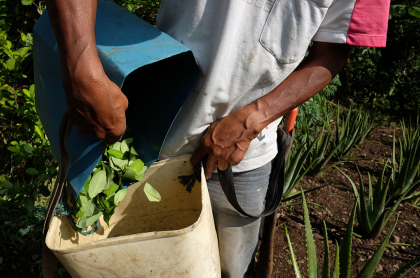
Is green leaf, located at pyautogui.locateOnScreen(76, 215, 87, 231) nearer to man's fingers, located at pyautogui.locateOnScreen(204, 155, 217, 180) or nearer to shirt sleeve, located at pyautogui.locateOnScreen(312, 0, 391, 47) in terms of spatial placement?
man's fingers, located at pyautogui.locateOnScreen(204, 155, 217, 180)

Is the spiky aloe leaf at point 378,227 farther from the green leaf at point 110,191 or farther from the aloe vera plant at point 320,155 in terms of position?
the green leaf at point 110,191

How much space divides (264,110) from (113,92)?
1.70ft

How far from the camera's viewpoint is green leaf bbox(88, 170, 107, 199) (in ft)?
3.36

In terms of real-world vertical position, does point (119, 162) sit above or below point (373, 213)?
above

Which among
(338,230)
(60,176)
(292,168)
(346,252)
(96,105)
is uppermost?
(96,105)

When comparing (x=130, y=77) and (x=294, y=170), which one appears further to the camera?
(x=294, y=170)

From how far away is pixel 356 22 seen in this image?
1020 millimetres

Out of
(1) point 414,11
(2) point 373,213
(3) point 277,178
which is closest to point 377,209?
(2) point 373,213

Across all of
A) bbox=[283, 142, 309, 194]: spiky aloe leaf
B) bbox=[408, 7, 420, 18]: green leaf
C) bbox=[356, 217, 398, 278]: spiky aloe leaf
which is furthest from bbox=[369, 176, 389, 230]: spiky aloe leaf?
bbox=[408, 7, 420, 18]: green leaf

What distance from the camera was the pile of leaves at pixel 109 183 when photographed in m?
1.03

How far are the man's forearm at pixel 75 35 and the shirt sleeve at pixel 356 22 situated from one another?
27.9 inches

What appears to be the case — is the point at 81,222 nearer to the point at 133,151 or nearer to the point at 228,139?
the point at 133,151

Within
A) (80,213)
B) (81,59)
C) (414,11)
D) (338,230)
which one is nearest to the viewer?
(81,59)

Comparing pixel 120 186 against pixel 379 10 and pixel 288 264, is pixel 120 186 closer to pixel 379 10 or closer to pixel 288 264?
pixel 379 10
